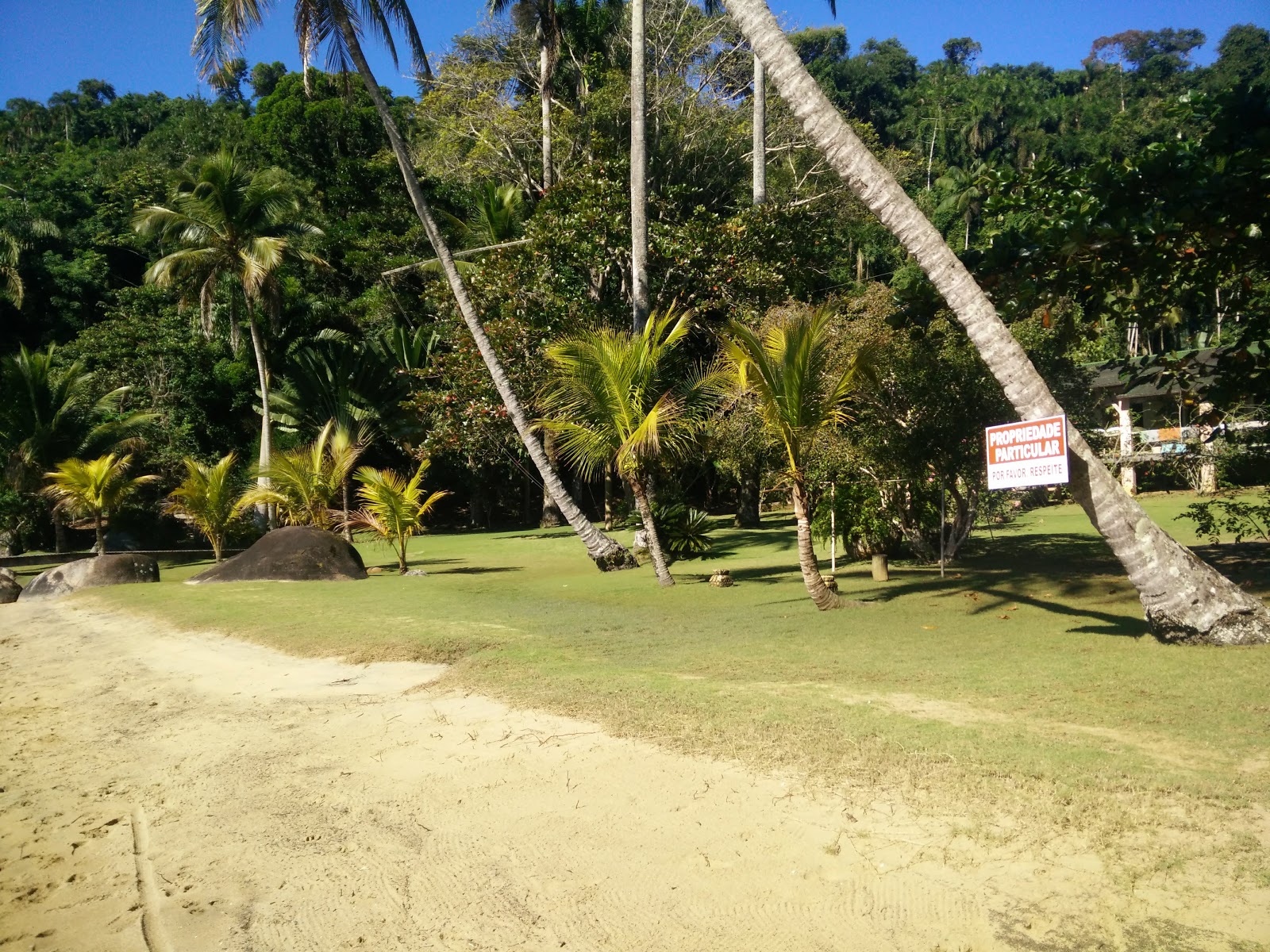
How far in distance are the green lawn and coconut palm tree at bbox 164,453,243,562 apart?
4.85m

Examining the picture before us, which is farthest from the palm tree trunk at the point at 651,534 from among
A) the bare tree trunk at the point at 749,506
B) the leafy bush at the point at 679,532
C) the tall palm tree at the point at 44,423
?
the tall palm tree at the point at 44,423

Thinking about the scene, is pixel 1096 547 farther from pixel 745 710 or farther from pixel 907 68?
pixel 907 68

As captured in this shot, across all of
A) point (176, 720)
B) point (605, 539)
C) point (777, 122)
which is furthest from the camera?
point (777, 122)

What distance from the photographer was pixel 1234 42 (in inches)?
2430

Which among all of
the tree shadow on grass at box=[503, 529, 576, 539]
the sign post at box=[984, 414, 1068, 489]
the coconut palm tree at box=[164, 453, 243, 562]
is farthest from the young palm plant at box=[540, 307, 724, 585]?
the tree shadow on grass at box=[503, 529, 576, 539]

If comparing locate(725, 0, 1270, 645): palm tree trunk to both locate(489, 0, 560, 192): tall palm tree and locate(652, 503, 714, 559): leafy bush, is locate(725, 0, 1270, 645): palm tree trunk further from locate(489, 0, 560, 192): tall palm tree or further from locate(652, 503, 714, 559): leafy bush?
locate(489, 0, 560, 192): tall palm tree

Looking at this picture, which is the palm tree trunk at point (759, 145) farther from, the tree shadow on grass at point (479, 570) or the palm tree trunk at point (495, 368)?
the tree shadow on grass at point (479, 570)

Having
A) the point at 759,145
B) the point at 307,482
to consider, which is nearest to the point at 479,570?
the point at 307,482

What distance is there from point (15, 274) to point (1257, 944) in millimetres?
38609

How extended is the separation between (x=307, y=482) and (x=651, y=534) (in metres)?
8.32

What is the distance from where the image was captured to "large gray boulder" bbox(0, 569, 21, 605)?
55.9 feet

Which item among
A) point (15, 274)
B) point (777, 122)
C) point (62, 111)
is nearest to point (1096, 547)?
point (777, 122)

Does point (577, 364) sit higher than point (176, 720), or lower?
higher

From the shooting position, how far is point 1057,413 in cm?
798
